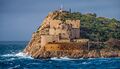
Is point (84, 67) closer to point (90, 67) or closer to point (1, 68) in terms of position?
point (90, 67)

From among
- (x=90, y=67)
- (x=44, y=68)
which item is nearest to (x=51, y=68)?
(x=44, y=68)

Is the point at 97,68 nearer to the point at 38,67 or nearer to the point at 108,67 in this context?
the point at 108,67

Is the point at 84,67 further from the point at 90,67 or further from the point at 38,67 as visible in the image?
the point at 38,67

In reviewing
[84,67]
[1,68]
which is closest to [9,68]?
[1,68]

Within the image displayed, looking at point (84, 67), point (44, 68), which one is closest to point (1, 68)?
point (44, 68)

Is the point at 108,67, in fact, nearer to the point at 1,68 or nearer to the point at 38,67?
the point at 38,67

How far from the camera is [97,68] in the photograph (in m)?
162

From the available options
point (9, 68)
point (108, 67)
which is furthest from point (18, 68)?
point (108, 67)

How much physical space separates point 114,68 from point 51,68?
18.7m

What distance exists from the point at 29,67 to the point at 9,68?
8.19 m

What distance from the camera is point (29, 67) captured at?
166 m

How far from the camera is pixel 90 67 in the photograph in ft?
550

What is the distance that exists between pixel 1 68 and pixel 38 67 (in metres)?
13.1

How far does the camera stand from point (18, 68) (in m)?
161
